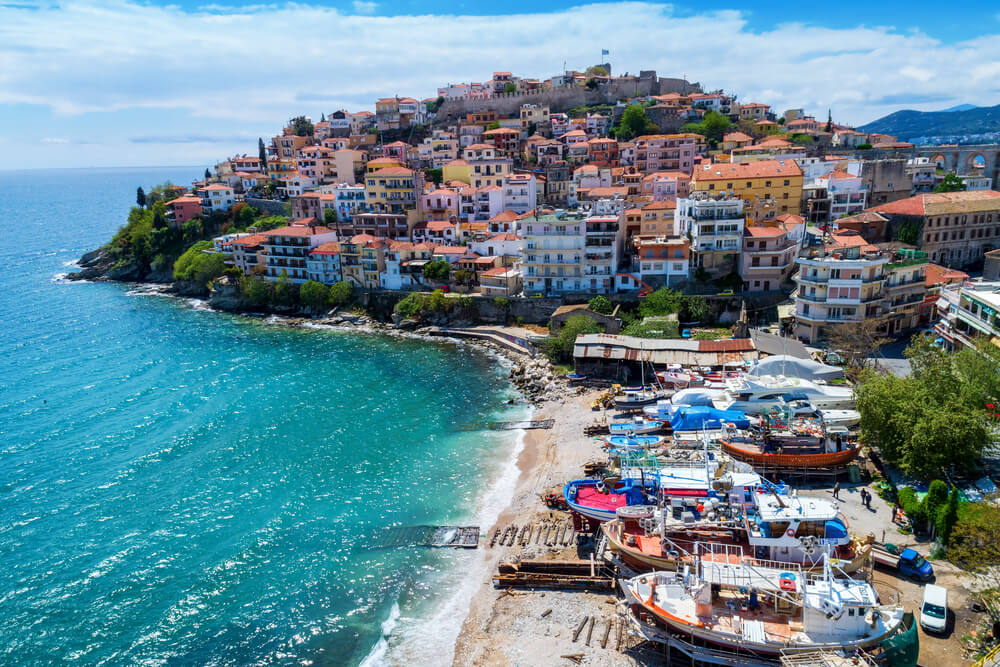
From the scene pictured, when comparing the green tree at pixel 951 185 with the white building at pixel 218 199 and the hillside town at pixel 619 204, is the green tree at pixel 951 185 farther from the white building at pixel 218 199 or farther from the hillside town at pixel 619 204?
the white building at pixel 218 199

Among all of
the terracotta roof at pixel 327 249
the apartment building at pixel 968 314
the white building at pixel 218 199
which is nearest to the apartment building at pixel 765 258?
the apartment building at pixel 968 314

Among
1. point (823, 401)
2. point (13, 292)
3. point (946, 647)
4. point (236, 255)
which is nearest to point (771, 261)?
point (823, 401)

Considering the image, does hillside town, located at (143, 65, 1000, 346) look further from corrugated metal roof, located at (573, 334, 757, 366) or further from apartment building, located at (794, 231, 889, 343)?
corrugated metal roof, located at (573, 334, 757, 366)

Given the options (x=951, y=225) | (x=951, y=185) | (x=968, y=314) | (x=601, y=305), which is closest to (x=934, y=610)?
(x=968, y=314)

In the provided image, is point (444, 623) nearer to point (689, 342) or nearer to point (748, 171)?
point (689, 342)

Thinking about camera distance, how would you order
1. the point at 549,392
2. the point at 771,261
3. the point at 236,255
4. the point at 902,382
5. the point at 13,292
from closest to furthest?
the point at 902,382 → the point at 549,392 → the point at 771,261 → the point at 236,255 → the point at 13,292

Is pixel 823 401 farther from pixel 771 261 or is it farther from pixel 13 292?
pixel 13 292
